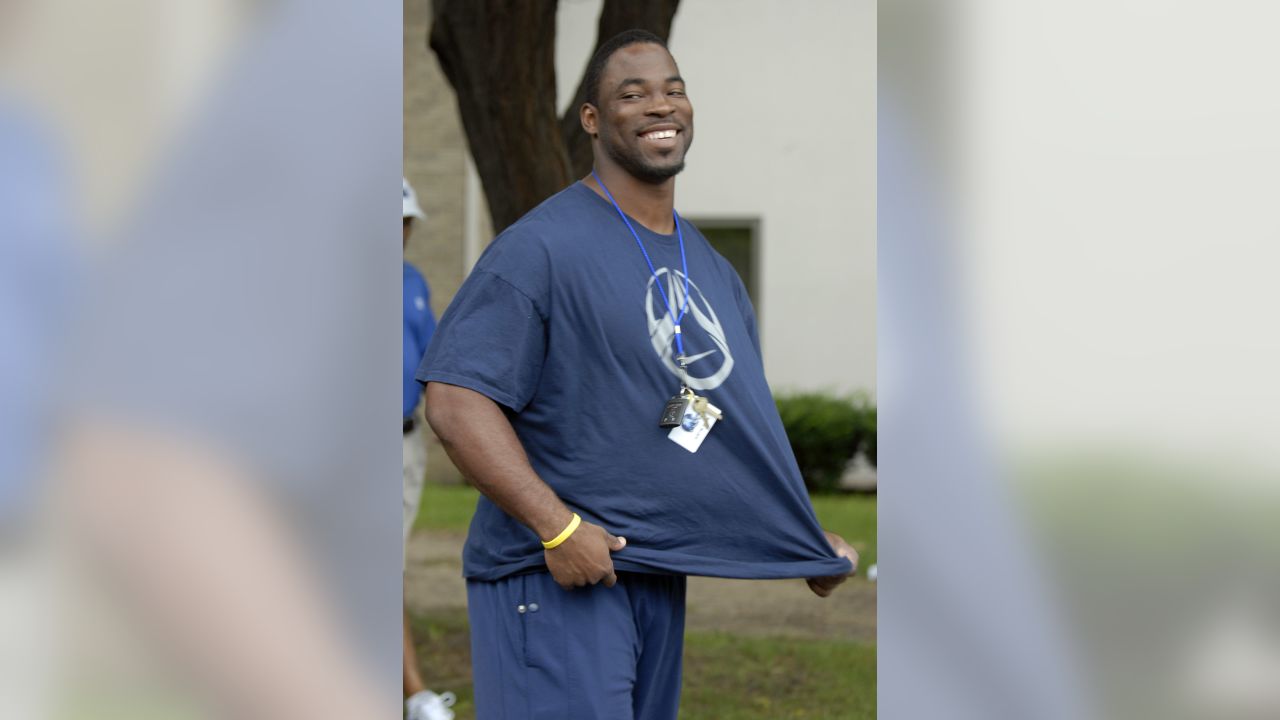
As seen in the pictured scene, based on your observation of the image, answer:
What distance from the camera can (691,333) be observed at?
293 centimetres

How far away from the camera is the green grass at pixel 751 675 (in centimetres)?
570

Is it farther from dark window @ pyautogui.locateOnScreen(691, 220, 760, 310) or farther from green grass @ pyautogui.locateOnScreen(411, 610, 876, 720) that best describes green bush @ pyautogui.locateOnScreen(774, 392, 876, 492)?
green grass @ pyautogui.locateOnScreen(411, 610, 876, 720)

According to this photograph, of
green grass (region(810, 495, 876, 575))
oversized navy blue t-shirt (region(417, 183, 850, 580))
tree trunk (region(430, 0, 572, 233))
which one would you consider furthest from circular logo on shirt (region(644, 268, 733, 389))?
green grass (region(810, 495, 876, 575))

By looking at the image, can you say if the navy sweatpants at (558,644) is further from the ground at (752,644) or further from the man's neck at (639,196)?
the ground at (752,644)

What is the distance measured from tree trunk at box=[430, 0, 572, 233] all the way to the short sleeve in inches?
124

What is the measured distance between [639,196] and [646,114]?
0.53 ft

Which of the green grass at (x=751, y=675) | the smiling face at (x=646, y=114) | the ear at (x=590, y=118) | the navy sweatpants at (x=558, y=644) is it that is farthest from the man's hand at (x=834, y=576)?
the green grass at (x=751, y=675)

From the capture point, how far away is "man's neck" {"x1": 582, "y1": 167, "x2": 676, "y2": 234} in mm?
3043

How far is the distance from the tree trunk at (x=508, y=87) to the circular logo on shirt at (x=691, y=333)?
3.05 meters
